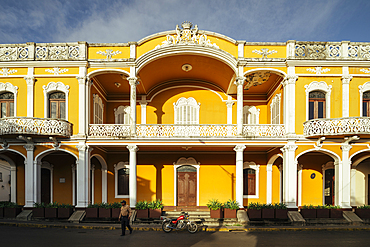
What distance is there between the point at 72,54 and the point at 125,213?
907cm

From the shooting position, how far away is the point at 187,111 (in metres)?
17.2

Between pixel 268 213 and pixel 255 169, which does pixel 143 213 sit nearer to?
pixel 268 213

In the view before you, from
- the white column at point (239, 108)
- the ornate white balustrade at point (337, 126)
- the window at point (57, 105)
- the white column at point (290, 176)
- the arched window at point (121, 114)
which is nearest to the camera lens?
the ornate white balustrade at point (337, 126)

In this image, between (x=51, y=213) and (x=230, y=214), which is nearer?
(x=230, y=214)

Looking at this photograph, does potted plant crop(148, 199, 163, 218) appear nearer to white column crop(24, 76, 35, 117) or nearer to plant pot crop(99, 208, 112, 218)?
plant pot crop(99, 208, 112, 218)

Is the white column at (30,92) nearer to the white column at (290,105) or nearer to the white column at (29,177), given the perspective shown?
the white column at (29,177)

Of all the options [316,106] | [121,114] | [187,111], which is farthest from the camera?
[121,114]

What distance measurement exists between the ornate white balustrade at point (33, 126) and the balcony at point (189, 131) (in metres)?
1.54

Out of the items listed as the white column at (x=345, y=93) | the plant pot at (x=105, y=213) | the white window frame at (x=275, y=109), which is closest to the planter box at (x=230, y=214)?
the plant pot at (x=105, y=213)

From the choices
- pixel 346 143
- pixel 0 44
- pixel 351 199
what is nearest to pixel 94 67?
pixel 0 44

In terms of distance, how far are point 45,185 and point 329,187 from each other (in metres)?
17.8

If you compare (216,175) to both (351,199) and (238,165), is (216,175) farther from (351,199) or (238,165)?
(351,199)

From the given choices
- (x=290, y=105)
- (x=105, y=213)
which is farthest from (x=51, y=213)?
(x=290, y=105)

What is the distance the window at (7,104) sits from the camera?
1434 cm
